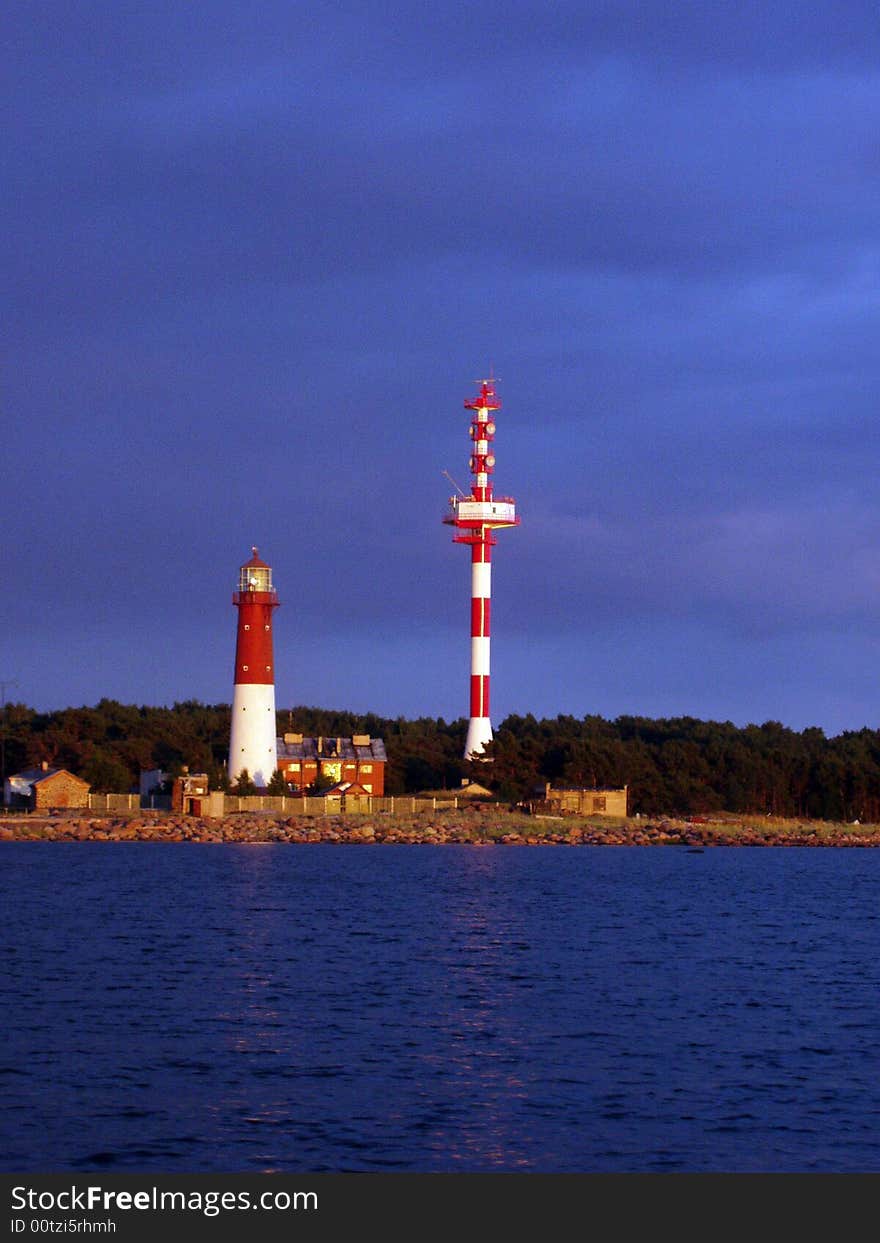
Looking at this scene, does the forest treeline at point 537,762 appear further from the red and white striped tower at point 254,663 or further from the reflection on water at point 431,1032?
the reflection on water at point 431,1032

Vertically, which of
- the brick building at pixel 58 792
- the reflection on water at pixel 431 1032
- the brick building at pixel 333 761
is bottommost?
the reflection on water at pixel 431 1032

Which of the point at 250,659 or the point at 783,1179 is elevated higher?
the point at 250,659

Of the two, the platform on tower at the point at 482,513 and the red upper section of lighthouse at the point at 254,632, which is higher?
the platform on tower at the point at 482,513

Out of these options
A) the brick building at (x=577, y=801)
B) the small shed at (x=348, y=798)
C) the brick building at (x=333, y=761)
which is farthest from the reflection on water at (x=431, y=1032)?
the brick building at (x=333, y=761)

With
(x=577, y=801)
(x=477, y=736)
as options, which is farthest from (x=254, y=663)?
(x=577, y=801)

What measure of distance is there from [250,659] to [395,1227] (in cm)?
6204

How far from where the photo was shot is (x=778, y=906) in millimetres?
48531

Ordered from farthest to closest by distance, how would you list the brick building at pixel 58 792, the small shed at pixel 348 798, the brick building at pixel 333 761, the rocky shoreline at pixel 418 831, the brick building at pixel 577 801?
the brick building at pixel 333 761, the brick building at pixel 577 801, the small shed at pixel 348 798, the brick building at pixel 58 792, the rocky shoreline at pixel 418 831

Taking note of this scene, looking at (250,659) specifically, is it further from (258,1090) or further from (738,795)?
(258,1090)

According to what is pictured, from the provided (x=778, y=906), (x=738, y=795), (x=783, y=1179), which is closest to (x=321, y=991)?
(x=783, y=1179)

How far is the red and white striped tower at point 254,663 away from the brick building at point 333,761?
847 cm

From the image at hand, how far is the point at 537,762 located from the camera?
8825cm

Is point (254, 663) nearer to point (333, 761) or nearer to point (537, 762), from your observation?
point (333, 761)

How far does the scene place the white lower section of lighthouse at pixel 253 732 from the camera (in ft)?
247
